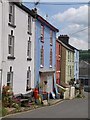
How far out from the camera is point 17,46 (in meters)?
27.0

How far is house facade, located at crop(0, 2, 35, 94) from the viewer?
79.6ft

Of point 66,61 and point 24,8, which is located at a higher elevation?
point 24,8

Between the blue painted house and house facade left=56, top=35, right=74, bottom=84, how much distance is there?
11.3 metres

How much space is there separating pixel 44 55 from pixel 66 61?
20552 millimetres

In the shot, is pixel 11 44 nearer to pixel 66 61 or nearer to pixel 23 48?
pixel 23 48

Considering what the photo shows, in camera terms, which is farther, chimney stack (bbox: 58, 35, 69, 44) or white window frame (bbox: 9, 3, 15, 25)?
chimney stack (bbox: 58, 35, 69, 44)

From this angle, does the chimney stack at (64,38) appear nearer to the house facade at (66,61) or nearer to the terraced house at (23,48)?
the house facade at (66,61)

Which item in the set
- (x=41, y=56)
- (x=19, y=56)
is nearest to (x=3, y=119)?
(x=19, y=56)

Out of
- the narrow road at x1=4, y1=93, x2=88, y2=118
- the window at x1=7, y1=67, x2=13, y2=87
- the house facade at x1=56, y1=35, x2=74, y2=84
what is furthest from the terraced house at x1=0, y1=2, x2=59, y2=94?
the house facade at x1=56, y1=35, x2=74, y2=84

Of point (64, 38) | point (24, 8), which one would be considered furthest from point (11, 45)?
point (64, 38)

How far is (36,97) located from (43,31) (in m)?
9.66

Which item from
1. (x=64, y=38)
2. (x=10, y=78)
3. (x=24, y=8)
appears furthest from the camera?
A: (x=64, y=38)

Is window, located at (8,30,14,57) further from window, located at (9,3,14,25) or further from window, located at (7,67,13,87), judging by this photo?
window, located at (7,67,13,87)

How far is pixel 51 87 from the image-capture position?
4234 cm
